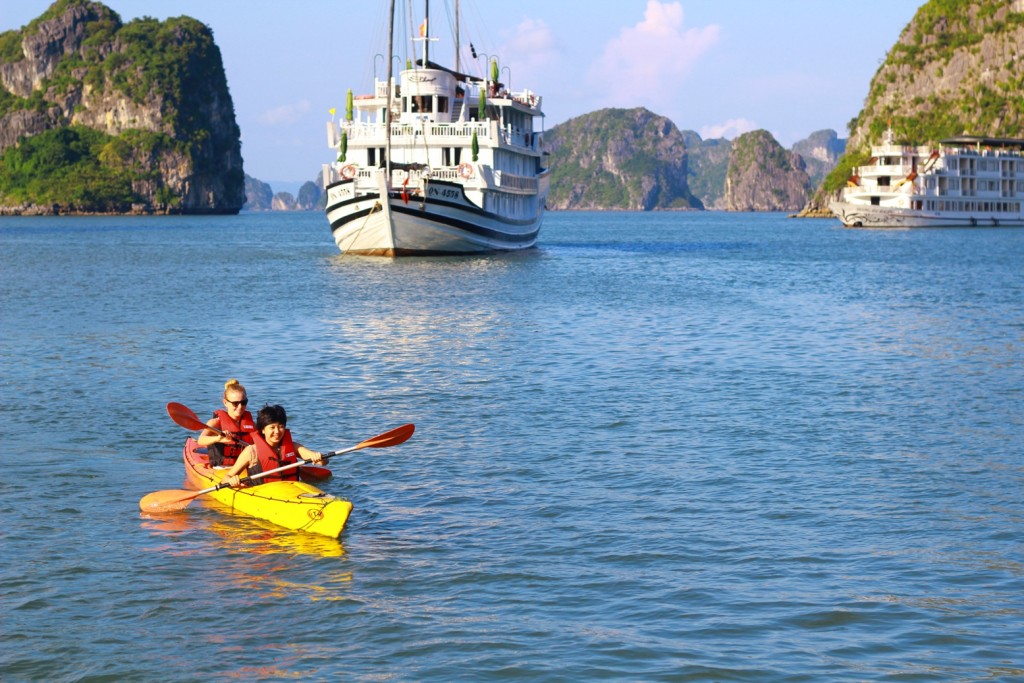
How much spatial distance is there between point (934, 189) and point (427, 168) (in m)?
76.2

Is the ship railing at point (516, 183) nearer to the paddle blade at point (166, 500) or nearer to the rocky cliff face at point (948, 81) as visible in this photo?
the paddle blade at point (166, 500)

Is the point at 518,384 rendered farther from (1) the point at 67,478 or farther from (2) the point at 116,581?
(2) the point at 116,581

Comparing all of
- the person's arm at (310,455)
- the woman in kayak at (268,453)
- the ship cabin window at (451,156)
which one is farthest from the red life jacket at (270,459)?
the ship cabin window at (451,156)

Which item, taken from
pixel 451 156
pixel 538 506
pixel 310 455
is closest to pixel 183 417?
pixel 310 455

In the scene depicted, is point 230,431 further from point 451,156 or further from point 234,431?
point 451,156

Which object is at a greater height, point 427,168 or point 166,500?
point 427,168

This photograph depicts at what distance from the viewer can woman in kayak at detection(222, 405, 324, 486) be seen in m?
14.6

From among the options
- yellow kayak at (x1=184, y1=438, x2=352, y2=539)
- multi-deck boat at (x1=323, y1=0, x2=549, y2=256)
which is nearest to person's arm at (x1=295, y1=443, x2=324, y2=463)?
yellow kayak at (x1=184, y1=438, x2=352, y2=539)

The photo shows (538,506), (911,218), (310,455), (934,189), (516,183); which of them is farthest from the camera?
(934,189)

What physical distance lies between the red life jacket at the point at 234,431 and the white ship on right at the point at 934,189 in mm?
107256

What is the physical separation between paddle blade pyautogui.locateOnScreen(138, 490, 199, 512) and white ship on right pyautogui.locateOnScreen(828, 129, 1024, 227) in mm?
108550

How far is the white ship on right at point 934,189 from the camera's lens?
379 ft

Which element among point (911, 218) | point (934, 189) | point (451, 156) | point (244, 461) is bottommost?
point (244, 461)

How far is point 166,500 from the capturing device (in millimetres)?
14547
